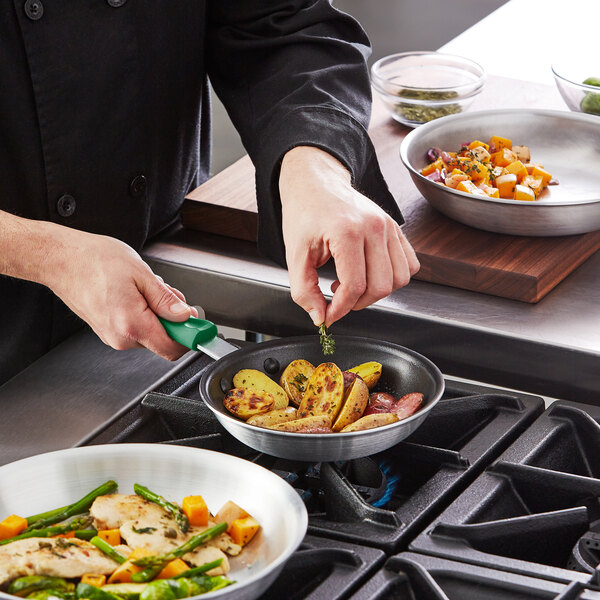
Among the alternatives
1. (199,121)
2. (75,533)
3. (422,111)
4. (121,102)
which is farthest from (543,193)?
(75,533)

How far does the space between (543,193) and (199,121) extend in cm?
58

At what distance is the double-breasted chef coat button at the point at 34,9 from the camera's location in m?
1.28

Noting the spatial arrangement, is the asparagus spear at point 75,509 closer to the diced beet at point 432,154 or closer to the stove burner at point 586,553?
the stove burner at point 586,553

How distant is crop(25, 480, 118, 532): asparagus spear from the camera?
3.15 feet

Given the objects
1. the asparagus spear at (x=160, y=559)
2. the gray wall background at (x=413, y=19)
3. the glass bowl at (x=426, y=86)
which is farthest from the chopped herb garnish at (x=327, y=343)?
the gray wall background at (x=413, y=19)

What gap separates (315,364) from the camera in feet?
4.05

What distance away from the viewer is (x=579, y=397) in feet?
4.24

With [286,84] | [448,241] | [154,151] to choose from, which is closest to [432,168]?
[448,241]

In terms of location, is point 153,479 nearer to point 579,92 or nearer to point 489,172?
point 489,172

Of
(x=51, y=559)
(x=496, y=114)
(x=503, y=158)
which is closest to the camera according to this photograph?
(x=51, y=559)

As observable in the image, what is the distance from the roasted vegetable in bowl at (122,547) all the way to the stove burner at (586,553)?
32 cm

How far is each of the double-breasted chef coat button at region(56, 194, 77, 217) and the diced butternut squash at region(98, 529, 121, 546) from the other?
0.61m

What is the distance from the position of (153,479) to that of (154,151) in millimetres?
669

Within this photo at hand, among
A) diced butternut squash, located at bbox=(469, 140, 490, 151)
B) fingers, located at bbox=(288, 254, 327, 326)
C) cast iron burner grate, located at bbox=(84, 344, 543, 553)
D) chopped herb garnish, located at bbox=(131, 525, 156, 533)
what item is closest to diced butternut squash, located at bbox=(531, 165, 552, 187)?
diced butternut squash, located at bbox=(469, 140, 490, 151)
